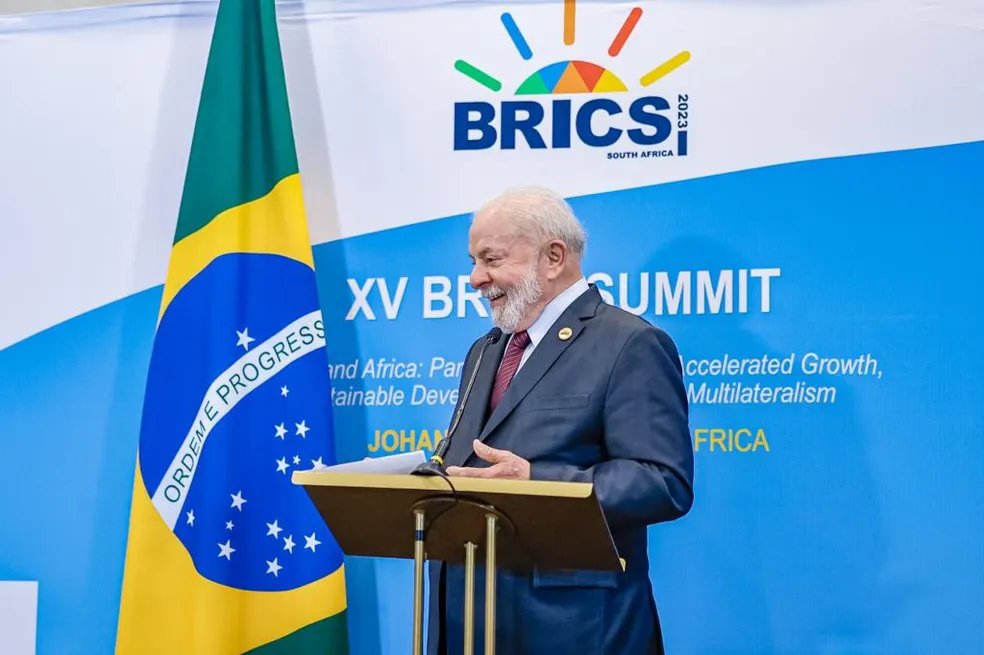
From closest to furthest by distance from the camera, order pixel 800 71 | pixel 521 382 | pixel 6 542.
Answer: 1. pixel 521 382
2. pixel 800 71
3. pixel 6 542

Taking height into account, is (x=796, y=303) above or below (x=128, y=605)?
above

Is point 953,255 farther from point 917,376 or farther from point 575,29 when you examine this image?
point 575,29

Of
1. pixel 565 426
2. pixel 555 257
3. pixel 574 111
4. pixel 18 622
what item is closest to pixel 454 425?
pixel 565 426

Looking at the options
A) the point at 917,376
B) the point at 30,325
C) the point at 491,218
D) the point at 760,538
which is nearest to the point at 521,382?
the point at 491,218

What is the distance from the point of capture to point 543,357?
103 inches

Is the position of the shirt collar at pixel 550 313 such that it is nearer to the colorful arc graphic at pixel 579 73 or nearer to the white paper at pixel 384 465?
the white paper at pixel 384 465

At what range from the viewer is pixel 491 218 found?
108 inches

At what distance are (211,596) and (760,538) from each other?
1.53 metres

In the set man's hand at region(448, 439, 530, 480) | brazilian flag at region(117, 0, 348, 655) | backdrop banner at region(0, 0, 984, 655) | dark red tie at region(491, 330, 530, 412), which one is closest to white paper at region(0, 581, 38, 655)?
backdrop banner at region(0, 0, 984, 655)

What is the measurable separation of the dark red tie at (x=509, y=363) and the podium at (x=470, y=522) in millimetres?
445

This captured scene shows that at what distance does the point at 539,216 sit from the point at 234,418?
1210 mm

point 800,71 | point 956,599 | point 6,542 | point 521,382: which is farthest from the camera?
point 6,542

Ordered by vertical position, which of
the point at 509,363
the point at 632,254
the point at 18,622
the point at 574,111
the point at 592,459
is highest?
the point at 574,111

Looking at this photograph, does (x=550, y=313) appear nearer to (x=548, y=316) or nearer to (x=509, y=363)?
(x=548, y=316)
